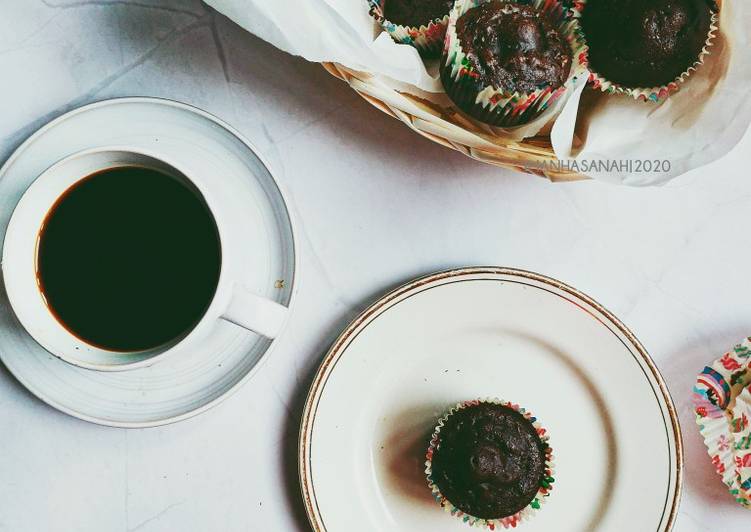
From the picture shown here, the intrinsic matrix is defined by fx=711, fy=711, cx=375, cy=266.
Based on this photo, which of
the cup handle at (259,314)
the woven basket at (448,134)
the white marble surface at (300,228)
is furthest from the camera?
the white marble surface at (300,228)

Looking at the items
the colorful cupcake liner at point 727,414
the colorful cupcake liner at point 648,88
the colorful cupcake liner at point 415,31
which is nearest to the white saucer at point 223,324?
the colorful cupcake liner at point 415,31

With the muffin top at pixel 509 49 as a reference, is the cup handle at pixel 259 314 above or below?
below

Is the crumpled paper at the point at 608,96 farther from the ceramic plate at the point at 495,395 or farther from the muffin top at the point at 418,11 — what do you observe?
the ceramic plate at the point at 495,395

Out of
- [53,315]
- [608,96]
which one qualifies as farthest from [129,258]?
[608,96]

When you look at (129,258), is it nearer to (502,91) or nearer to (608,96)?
(502,91)

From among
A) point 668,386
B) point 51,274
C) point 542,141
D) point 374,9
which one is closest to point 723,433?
point 668,386

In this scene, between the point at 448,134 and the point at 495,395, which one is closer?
the point at 448,134

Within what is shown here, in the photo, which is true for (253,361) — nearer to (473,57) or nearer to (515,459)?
→ (515,459)
